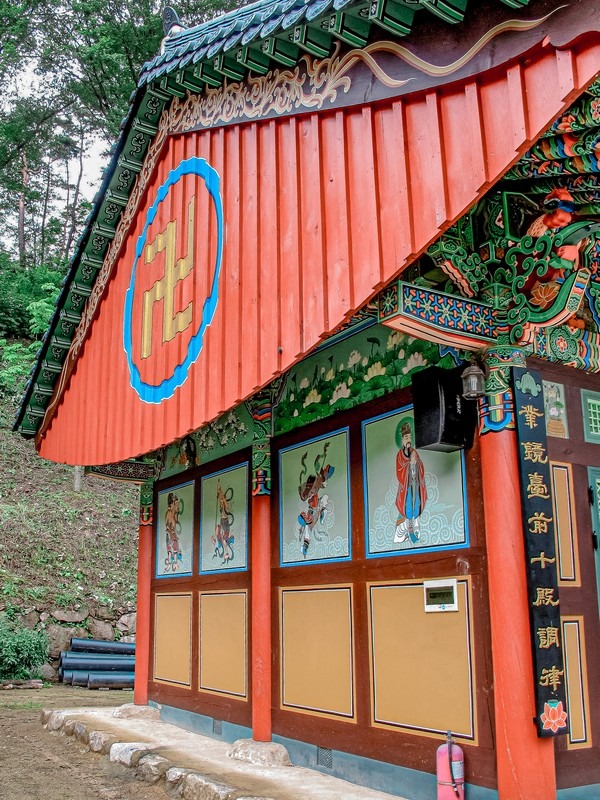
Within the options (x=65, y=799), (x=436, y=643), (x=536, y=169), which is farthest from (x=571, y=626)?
(x=65, y=799)

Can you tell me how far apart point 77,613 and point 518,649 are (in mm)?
11591

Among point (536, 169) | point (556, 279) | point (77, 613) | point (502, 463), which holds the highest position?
point (536, 169)

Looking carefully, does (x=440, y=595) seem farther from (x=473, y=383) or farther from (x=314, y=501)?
(x=314, y=501)

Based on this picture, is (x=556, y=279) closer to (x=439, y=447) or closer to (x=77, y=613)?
(x=439, y=447)

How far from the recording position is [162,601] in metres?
8.73

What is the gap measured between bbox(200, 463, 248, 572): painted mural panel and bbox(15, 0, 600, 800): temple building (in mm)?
208

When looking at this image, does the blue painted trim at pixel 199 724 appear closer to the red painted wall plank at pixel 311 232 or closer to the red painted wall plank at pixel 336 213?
the red painted wall plank at pixel 311 232

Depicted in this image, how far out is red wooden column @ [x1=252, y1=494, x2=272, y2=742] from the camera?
20.6ft

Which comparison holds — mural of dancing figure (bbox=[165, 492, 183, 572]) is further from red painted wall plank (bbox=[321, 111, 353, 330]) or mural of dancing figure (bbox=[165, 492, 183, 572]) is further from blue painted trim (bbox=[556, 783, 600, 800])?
red painted wall plank (bbox=[321, 111, 353, 330])

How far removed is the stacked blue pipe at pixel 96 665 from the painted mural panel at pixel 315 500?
297 inches

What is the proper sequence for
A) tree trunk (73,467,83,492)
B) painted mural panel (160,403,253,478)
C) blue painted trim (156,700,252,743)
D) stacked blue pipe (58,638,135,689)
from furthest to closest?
1. tree trunk (73,467,83,492)
2. stacked blue pipe (58,638,135,689)
3. painted mural panel (160,403,253,478)
4. blue painted trim (156,700,252,743)

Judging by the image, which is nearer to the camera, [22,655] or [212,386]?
[212,386]

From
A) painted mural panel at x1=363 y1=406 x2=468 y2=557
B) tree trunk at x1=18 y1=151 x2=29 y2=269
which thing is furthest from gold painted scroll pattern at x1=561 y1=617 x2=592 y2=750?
tree trunk at x1=18 y1=151 x2=29 y2=269

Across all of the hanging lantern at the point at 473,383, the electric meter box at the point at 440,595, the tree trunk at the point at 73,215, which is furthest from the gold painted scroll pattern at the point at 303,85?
the tree trunk at the point at 73,215
